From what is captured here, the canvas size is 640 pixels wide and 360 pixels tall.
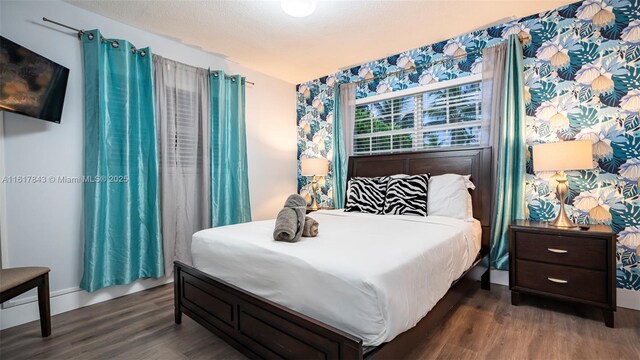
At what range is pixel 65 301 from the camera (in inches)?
92.7

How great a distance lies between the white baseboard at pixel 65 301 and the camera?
2.10 metres

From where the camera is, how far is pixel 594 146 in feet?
7.97

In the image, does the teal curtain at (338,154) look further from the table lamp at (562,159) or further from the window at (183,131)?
the table lamp at (562,159)

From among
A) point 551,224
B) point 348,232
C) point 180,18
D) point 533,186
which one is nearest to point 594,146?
point 533,186

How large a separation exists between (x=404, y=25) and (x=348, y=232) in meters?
2.10

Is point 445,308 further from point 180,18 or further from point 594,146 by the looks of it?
point 180,18

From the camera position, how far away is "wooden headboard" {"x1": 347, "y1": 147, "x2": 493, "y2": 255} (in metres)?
2.78

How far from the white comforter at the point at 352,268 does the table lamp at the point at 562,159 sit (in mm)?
797

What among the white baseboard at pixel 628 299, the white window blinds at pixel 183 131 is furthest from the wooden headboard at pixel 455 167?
the white window blinds at pixel 183 131

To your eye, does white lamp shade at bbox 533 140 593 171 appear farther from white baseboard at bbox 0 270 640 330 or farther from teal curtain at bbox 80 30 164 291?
teal curtain at bbox 80 30 164 291

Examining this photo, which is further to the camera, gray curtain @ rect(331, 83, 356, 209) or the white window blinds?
gray curtain @ rect(331, 83, 356, 209)

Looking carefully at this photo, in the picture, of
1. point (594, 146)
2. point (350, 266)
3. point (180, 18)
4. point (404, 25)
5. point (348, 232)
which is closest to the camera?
point (350, 266)

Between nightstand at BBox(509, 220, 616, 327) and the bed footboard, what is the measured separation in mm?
1938

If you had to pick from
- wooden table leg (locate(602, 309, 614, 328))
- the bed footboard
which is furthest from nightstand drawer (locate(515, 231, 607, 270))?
the bed footboard
